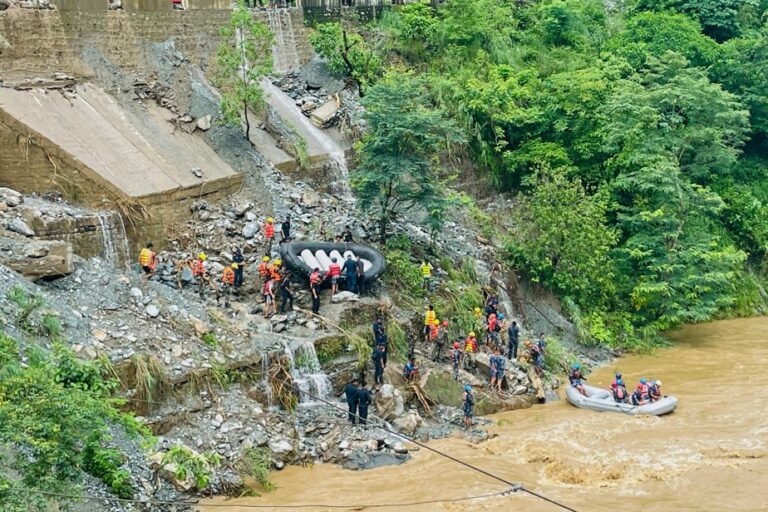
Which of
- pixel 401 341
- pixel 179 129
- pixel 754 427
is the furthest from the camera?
pixel 179 129

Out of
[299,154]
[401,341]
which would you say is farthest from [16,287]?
[299,154]

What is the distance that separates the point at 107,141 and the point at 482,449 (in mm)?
11470

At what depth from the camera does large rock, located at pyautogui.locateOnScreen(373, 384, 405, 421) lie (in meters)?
18.0

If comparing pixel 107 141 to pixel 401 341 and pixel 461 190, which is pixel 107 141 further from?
pixel 461 190

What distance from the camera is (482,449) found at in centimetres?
1722

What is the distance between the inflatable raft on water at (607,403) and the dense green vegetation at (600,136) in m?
4.39

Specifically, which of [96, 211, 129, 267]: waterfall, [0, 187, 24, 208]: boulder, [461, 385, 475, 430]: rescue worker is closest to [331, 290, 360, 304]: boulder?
[461, 385, 475, 430]: rescue worker

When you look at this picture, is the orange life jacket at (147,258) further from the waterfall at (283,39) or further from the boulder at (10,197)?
the waterfall at (283,39)

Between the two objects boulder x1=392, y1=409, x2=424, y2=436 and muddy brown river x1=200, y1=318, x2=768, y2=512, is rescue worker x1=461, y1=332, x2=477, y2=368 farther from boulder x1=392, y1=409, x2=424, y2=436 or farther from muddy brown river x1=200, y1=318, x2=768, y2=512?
boulder x1=392, y1=409, x2=424, y2=436

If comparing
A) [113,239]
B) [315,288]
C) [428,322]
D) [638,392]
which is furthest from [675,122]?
[113,239]

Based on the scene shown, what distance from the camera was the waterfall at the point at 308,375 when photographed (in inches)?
719

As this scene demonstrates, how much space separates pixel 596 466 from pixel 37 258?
35.9 ft

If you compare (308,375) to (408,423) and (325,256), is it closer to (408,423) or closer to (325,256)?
(408,423)

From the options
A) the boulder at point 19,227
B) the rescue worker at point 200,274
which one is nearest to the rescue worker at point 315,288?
the rescue worker at point 200,274
